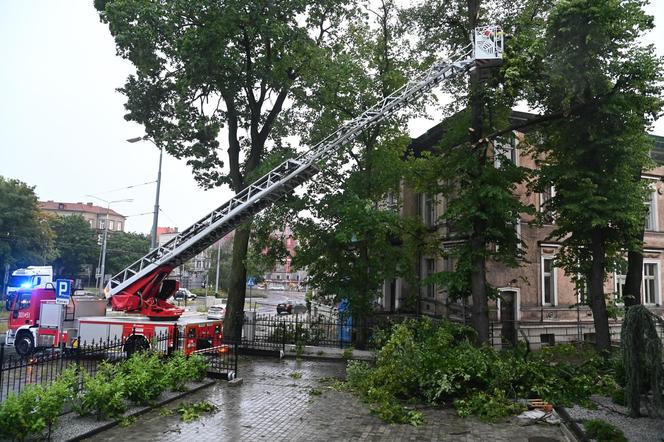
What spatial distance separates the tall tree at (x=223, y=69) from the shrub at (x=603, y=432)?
47.6ft

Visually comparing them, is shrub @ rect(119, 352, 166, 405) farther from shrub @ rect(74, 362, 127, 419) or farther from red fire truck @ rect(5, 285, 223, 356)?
red fire truck @ rect(5, 285, 223, 356)

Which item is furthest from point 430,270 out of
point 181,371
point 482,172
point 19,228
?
point 19,228

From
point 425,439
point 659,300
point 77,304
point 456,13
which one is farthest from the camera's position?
point 659,300

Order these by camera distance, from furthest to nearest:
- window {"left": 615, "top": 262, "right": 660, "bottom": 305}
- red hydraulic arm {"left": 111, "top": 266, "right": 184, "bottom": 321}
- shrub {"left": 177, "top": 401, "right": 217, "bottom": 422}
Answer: window {"left": 615, "top": 262, "right": 660, "bottom": 305} < red hydraulic arm {"left": 111, "top": 266, "right": 184, "bottom": 321} < shrub {"left": 177, "top": 401, "right": 217, "bottom": 422}

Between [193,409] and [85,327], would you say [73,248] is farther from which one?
[193,409]

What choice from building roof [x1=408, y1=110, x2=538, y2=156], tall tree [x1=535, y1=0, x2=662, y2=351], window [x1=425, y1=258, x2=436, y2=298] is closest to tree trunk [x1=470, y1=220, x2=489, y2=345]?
tall tree [x1=535, y1=0, x2=662, y2=351]

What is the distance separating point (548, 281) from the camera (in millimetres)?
23438

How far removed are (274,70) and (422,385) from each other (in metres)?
13.8

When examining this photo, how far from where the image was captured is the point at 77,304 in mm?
17484

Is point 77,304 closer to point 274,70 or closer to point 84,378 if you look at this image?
point 84,378

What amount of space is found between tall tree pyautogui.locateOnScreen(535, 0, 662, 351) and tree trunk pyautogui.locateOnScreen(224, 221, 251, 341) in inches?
501

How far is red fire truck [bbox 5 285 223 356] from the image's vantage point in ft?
52.3

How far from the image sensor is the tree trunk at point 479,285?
48.0ft

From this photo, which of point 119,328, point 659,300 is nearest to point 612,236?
point 659,300
